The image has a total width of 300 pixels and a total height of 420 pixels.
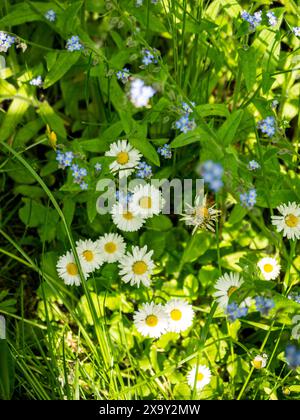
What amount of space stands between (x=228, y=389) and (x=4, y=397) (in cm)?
81

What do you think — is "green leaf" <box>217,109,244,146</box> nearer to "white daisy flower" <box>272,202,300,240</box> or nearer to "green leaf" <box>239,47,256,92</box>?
"green leaf" <box>239,47,256,92</box>

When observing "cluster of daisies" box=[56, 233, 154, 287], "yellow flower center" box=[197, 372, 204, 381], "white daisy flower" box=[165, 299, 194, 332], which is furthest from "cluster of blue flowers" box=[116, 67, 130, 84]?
"yellow flower center" box=[197, 372, 204, 381]

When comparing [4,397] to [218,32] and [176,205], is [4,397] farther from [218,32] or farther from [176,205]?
[218,32]

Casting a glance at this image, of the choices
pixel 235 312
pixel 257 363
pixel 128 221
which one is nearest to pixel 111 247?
pixel 128 221

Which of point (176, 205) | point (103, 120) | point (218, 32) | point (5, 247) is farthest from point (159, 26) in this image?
point (5, 247)

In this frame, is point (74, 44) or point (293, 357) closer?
point (293, 357)

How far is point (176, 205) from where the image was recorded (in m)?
2.10

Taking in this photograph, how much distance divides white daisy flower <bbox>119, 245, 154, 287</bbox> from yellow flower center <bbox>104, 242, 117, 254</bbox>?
A: 51 millimetres

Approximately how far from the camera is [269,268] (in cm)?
199

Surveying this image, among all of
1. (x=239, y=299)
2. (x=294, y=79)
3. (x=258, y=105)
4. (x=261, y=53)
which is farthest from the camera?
(x=294, y=79)

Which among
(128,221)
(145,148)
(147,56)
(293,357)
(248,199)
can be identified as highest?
(147,56)

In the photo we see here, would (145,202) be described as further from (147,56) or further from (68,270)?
(147,56)

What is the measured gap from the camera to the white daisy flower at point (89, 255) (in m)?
2.04

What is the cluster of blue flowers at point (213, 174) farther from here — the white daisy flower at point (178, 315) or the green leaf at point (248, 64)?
the white daisy flower at point (178, 315)
